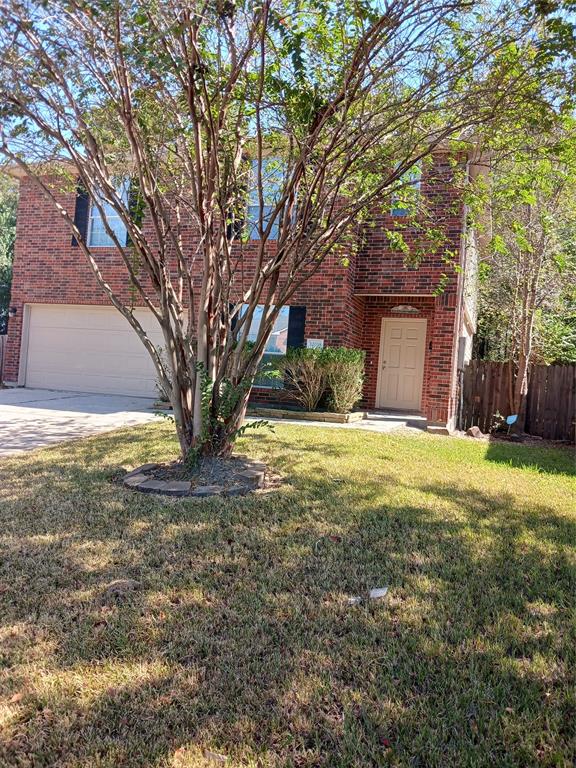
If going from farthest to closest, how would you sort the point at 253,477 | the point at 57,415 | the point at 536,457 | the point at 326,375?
1. the point at 326,375
2. the point at 57,415
3. the point at 536,457
4. the point at 253,477

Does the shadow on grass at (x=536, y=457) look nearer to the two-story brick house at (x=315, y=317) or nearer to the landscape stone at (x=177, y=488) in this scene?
the two-story brick house at (x=315, y=317)

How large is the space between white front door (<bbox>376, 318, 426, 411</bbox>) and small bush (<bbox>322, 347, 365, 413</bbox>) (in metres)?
2.28

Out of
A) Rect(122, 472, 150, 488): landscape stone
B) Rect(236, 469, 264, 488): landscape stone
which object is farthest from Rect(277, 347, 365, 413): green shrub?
Rect(122, 472, 150, 488): landscape stone

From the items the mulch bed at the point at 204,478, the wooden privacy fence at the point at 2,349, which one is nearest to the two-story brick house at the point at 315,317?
the wooden privacy fence at the point at 2,349

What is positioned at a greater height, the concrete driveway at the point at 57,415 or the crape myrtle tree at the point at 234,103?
the crape myrtle tree at the point at 234,103

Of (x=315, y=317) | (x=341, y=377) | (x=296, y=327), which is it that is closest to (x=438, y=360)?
(x=341, y=377)

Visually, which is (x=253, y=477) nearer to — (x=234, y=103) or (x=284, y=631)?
(x=284, y=631)

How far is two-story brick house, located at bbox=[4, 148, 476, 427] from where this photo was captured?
10.7m

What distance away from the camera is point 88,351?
44.4ft

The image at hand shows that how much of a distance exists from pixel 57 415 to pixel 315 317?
5152mm

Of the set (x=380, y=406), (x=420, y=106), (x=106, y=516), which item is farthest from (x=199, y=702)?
(x=380, y=406)

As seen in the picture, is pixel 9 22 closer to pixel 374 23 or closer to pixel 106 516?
pixel 374 23

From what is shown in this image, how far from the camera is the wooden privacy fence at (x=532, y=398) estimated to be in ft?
35.8

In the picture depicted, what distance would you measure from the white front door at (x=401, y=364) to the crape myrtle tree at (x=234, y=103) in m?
6.64
